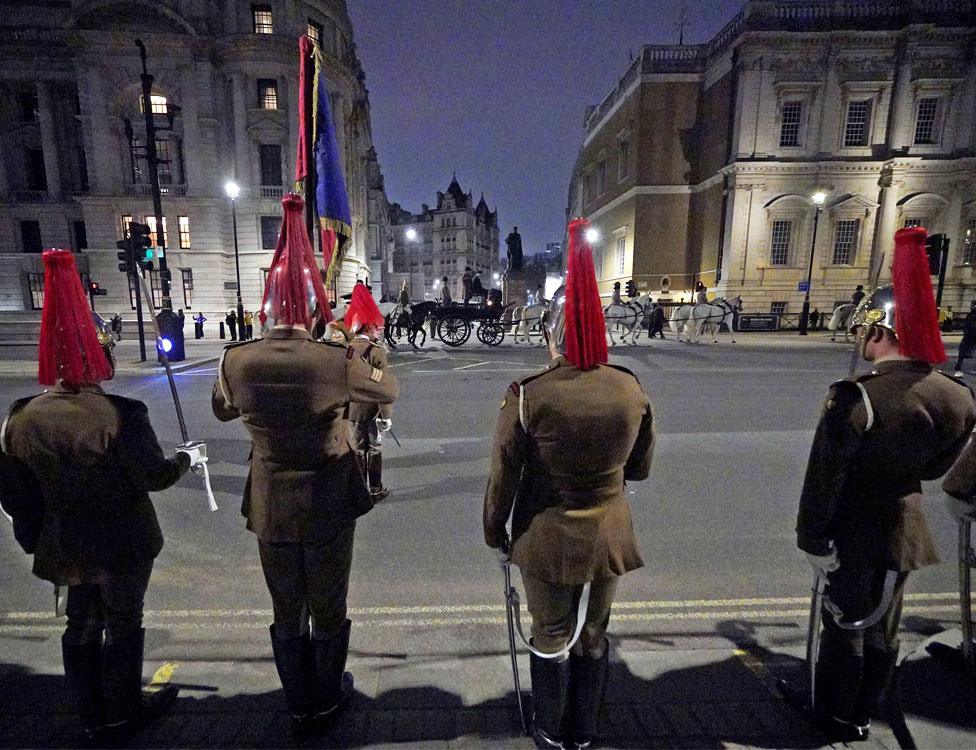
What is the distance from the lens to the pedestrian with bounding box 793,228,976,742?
6.72ft

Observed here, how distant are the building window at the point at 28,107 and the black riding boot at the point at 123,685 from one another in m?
51.1

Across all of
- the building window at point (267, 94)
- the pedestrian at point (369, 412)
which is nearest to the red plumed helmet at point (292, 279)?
the pedestrian at point (369, 412)

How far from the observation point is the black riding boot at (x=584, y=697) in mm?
2125

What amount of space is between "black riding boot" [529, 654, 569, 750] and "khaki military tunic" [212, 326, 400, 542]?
3.47 ft

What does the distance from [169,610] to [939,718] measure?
170 inches

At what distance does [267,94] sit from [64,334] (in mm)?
38493

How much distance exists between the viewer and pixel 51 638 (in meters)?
3.03

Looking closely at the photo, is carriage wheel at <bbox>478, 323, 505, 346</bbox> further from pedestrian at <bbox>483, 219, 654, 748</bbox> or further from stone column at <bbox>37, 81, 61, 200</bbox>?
stone column at <bbox>37, 81, 61, 200</bbox>

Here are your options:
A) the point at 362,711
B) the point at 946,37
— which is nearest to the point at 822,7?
the point at 946,37

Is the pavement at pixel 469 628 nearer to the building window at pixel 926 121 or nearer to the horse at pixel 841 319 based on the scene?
the horse at pixel 841 319

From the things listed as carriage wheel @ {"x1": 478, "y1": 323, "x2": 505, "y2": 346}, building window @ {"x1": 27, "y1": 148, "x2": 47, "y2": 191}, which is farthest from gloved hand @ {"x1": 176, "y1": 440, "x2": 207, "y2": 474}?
building window @ {"x1": 27, "y1": 148, "x2": 47, "y2": 191}

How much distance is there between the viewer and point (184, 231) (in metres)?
33.6

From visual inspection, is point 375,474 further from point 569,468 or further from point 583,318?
point 583,318

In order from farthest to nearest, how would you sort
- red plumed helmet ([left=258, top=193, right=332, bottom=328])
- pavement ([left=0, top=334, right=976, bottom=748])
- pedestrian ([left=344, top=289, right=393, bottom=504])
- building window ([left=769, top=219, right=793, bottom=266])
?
building window ([left=769, top=219, right=793, bottom=266]) → pedestrian ([left=344, top=289, right=393, bottom=504]) → pavement ([left=0, top=334, right=976, bottom=748]) → red plumed helmet ([left=258, top=193, right=332, bottom=328])
